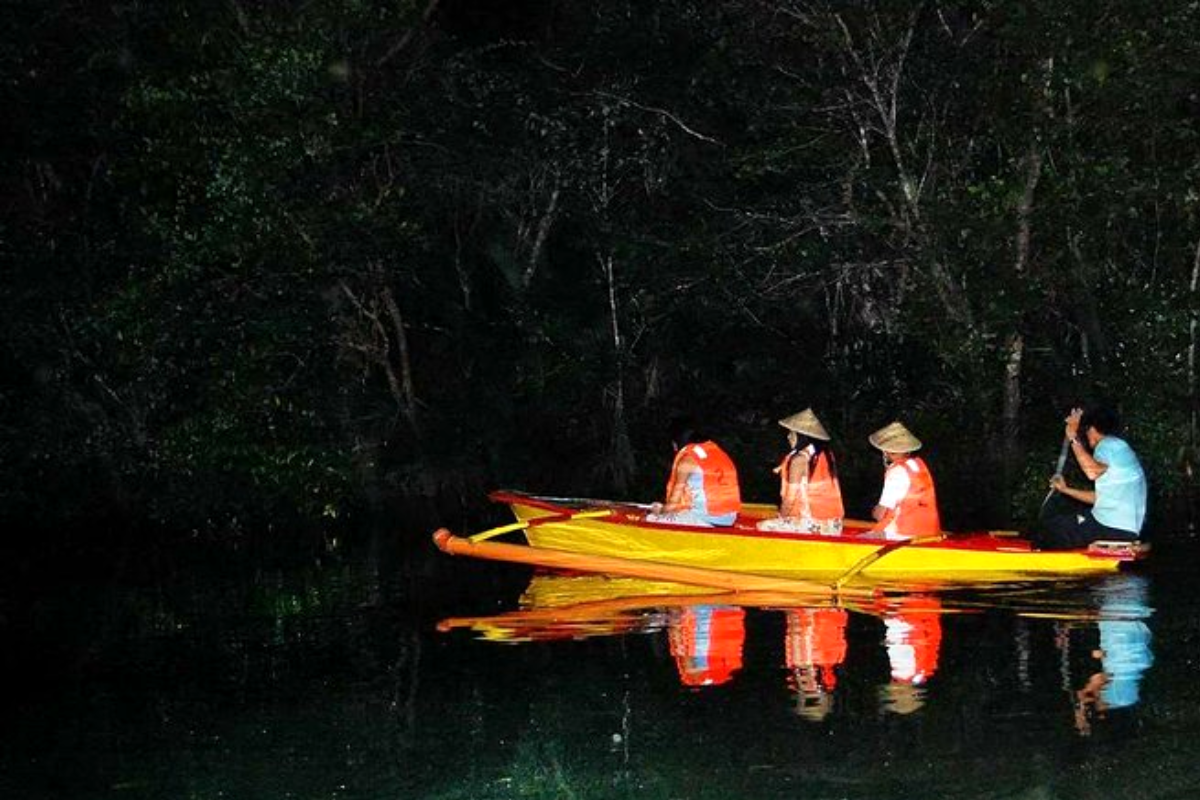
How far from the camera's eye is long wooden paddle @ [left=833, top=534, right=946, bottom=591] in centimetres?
1334

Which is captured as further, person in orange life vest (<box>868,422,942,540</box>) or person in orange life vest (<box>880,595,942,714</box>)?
person in orange life vest (<box>868,422,942,540</box>)

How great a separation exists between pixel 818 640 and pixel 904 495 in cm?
284

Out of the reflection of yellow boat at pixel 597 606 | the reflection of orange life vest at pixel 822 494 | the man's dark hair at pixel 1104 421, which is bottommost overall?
the reflection of yellow boat at pixel 597 606

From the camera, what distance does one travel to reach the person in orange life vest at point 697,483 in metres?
15.2

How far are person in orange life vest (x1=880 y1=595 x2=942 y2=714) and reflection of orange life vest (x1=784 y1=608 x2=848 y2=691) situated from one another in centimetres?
29

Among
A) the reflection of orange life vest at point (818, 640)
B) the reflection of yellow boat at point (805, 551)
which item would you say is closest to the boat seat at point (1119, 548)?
the reflection of yellow boat at point (805, 551)

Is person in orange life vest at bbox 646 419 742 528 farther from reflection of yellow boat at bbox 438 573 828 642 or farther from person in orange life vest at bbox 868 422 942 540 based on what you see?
person in orange life vest at bbox 868 422 942 540

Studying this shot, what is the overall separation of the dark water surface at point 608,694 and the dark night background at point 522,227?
5.32 meters

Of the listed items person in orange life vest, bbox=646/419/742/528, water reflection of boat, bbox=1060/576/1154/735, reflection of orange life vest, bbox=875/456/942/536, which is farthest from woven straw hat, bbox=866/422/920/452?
water reflection of boat, bbox=1060/576/1154/735

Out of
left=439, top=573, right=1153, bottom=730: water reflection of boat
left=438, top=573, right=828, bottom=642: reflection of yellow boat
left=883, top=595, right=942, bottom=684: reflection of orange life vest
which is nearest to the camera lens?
left=439, top=573, right=1153, bottom=730: water reflection of boat

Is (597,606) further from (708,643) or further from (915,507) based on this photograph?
(915,507)

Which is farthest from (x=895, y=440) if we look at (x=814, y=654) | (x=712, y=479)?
(x=814, y=654)

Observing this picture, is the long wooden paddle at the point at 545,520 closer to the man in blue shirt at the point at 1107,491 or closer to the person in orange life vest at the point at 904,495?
the person in orange life vest at the point at 904,495

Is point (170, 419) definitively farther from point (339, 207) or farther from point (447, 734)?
point (447, 734)
